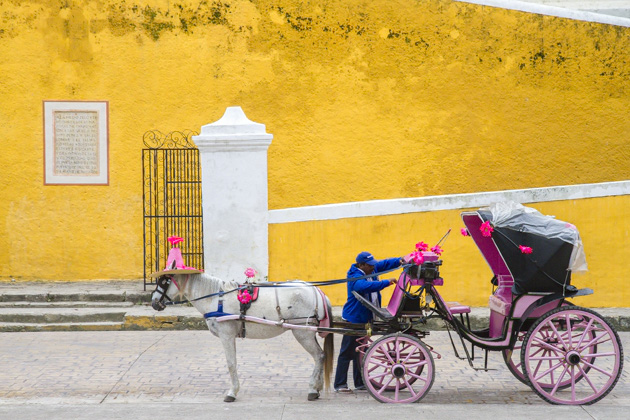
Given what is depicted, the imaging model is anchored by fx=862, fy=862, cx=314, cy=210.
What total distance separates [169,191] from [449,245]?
4.56 m

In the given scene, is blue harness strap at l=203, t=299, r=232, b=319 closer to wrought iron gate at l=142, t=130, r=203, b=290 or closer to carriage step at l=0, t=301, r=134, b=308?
carriage step at l=0, t=301, r=134, b=308

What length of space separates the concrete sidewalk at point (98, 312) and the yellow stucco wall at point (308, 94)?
1.38 metres

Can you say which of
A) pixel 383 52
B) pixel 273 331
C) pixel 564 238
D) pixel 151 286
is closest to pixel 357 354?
pixel 273 331

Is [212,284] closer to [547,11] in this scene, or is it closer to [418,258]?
[418,258]

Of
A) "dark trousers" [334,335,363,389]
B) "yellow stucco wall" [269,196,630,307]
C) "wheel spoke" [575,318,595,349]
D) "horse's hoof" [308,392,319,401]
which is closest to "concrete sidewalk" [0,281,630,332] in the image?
"yellow stucco wall" [269,196,630,307]

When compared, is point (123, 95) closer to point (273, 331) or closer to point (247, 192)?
point (247, 192)

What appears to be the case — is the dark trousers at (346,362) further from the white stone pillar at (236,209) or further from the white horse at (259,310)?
the white stone pillar at (236,209)

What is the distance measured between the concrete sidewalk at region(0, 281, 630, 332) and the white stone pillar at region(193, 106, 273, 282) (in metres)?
0.88

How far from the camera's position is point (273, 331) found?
775cm

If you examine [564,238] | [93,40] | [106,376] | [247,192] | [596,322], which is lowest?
[106,376]

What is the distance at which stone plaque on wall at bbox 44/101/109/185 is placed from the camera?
13.4 meters

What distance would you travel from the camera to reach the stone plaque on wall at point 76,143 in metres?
13.4

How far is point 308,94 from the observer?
13.4 m

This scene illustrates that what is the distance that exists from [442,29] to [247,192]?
420 cm
